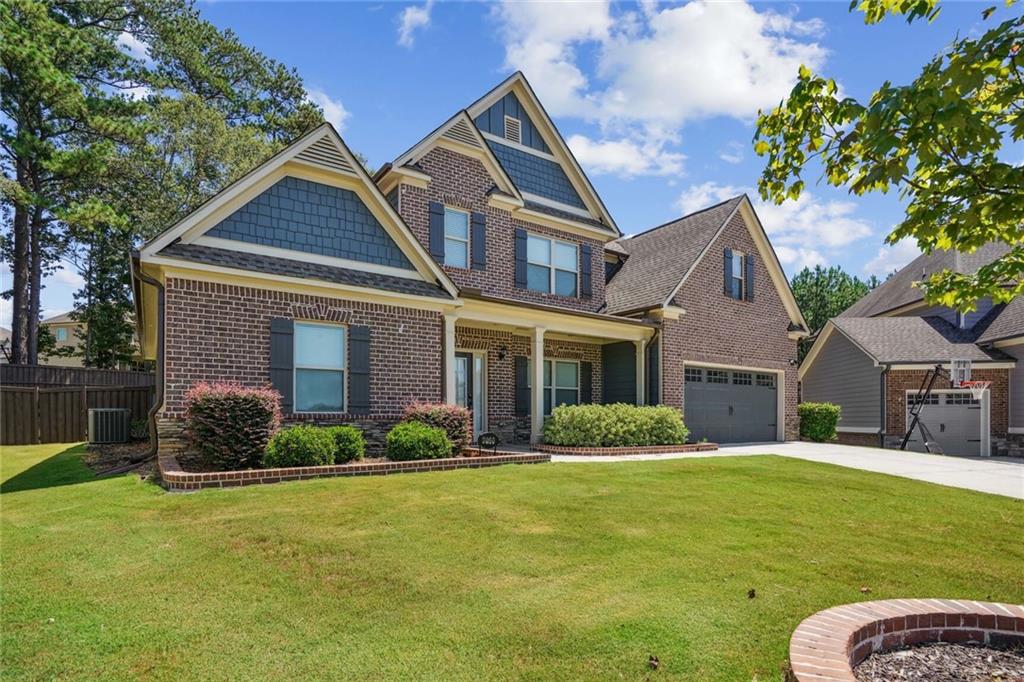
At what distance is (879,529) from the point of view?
675 cm

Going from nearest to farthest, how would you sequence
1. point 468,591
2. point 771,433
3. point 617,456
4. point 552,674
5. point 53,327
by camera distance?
point 552,674 → point 468,591 → point 617,456 → point 771,433 → point 53,327

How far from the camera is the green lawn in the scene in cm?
353

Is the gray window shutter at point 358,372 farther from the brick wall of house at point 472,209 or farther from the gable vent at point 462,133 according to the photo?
the gable vent at point 462,133

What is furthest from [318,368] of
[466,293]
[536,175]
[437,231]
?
[536,175]

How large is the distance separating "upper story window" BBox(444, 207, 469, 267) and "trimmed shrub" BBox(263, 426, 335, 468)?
23.7 ft

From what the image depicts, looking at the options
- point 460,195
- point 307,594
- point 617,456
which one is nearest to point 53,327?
point 460,195

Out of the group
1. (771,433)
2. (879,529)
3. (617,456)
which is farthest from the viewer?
(771,433)

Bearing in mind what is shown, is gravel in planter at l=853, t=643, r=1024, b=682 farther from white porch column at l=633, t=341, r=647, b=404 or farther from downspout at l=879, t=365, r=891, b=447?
downspout at l=879, t=365, r=891, b=447

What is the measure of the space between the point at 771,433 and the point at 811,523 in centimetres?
1411

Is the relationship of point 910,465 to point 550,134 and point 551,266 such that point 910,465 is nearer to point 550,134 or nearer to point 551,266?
point 551,266

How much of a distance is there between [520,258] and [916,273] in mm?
23603

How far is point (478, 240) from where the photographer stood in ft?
53.0

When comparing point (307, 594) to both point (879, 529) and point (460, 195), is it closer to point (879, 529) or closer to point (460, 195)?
point (879, 529)

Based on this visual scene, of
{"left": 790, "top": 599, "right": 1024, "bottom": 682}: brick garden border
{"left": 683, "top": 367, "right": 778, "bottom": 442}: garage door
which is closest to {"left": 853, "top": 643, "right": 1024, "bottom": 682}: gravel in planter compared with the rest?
{"left": 790, "top": 599, "right": 1024, "bottom": 682}: brick garden border
